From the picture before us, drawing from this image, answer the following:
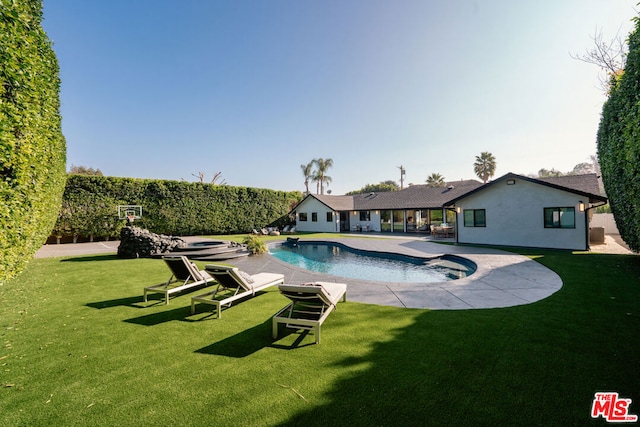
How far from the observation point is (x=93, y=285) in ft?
27.8

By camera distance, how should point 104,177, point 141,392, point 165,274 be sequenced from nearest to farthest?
point 141,392
point 165,274
point 104,177

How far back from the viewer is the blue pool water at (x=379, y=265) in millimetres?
10977

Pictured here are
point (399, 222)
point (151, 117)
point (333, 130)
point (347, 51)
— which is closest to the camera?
point (347, 51)

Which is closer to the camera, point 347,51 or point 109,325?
point 109,325

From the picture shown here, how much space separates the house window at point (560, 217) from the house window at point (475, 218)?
3254 millimetres

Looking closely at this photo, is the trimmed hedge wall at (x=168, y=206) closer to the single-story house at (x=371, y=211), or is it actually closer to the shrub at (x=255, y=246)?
the single-story house at (x=371, y=211)

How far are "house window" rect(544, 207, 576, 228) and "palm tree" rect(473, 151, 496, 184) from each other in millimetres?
31871

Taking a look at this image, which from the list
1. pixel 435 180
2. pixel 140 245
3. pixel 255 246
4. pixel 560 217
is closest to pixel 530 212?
pixel 560 217

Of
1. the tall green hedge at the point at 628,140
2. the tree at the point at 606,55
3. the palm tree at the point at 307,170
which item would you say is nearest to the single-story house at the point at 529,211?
the tall green hedge at the point at 628,140

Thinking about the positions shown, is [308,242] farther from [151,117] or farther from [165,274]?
[151,117]

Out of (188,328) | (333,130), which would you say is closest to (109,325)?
(188,328)

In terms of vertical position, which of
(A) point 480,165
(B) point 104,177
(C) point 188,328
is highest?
(A) point 480,165

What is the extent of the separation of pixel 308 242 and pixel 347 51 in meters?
14.3

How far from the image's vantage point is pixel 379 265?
44.4ft
